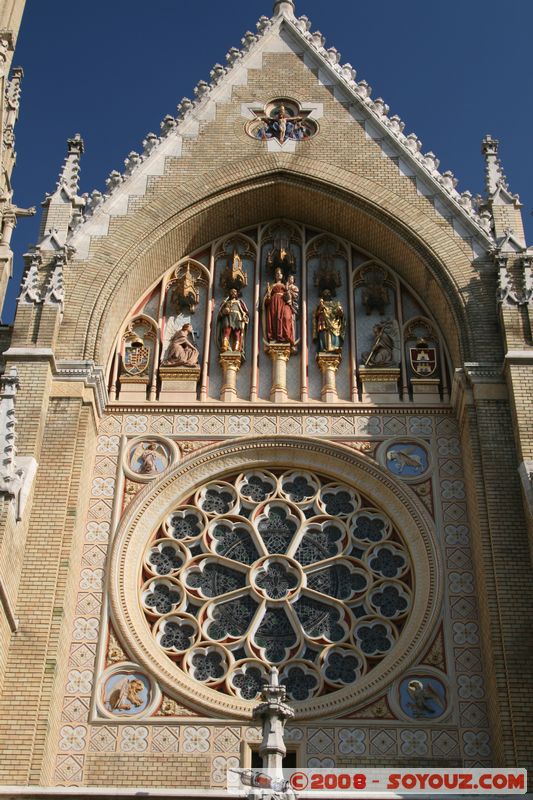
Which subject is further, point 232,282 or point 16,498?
point 232,282

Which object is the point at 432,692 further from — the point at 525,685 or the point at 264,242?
the point at 264,242

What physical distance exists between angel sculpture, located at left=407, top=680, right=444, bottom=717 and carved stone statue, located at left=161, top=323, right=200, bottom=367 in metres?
6.25

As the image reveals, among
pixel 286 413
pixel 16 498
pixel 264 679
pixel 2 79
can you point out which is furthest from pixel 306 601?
pixel 2 79

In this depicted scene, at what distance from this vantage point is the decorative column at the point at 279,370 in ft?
59.7

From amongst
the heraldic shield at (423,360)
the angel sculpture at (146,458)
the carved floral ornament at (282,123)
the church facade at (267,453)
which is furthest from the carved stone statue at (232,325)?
the carved floral ornament at (282,123)

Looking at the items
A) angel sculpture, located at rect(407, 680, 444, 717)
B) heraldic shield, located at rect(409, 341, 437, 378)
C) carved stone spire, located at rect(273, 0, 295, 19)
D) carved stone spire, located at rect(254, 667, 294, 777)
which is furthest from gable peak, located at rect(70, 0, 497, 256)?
carved stone spire, located at rect(254, 667, 294, 777)

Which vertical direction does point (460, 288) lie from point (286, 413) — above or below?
above

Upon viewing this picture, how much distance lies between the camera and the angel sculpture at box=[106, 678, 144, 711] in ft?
49.5

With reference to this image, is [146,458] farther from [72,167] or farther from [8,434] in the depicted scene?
[72,167]

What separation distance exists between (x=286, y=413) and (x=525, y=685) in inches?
224

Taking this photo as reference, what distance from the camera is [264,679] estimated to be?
611 inches

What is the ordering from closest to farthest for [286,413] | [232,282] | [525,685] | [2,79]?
[525,685]
[286,413]
[232,282]
[2,79]

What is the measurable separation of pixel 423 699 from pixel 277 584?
2629 mm

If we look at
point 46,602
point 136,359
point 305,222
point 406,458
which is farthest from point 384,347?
point 46,602
